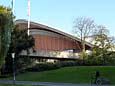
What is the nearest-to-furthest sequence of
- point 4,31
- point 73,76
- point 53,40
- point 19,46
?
point 4,31 → point 73,76 → point 19,46 → point 53,40

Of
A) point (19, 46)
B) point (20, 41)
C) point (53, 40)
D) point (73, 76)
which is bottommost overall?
point (73, 76)

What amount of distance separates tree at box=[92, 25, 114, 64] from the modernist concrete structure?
43.9ft

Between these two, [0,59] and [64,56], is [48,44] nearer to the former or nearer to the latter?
[64,56]

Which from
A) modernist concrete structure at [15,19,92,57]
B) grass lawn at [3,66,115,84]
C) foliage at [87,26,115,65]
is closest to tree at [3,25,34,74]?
grass lawn at [3,66,115,84]

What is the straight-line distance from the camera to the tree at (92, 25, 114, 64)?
76.8 meters

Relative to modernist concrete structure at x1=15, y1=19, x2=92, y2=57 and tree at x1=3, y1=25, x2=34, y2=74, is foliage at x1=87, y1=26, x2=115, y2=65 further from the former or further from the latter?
tree at x1=3, y1=25, x2=34, y2=74

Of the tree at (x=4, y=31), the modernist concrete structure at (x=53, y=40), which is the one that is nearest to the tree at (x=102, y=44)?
the modernist concrete structure at (x=53, y=40)

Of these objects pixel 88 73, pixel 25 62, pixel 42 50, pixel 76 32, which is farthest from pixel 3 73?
pixel 76 32

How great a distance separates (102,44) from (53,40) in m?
24.9

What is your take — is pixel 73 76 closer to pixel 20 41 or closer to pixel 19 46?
pixel 19 46

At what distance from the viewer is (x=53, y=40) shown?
102 meters

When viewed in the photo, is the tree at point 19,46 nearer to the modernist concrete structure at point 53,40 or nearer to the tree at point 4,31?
the modernist concrete structure at point 53,40

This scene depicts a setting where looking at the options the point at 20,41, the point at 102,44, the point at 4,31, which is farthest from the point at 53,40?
the point at 4,31

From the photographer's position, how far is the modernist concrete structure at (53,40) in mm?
96375
